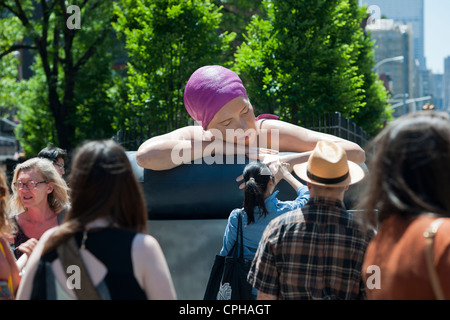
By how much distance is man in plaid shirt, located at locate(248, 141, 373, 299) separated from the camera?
2607 millimetres

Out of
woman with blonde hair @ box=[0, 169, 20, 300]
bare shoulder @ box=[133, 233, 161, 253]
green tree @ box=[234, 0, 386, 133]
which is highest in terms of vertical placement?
green tree @ box=[234, 0, 386, 133]

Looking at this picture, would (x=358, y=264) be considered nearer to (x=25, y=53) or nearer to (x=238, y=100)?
(x=238, y=100)

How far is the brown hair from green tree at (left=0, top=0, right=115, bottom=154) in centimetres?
1504

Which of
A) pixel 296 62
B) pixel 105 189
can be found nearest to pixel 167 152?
pixel 105 189

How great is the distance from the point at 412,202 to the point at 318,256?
704 mm

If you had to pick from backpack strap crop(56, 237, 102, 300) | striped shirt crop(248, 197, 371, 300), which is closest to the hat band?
striped shirt crop(248, 197, 371, 300)

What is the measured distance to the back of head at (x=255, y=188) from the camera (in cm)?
372

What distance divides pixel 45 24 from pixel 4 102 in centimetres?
609

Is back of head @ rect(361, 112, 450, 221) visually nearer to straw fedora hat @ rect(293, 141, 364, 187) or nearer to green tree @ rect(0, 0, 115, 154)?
straw fedora hat @ rect(293, 141, 364, 187)

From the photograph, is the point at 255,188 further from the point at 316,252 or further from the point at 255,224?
the point at 316,252

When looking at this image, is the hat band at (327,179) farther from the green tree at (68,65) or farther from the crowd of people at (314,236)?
the green tree at (68,65)

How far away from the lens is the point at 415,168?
2.02 m

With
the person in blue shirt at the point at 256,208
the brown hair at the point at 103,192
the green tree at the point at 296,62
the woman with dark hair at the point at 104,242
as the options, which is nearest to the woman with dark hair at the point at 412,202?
the woman with dark hair at the point at 104,242
